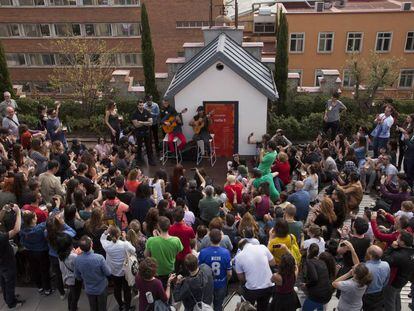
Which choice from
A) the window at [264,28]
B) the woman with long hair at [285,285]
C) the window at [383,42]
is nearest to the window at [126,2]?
the window at [264,28]

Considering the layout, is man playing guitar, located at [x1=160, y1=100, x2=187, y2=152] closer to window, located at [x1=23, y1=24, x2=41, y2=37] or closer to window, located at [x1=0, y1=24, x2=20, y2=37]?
window, located at [x1=23, y1=24, x2=41, y2=37]

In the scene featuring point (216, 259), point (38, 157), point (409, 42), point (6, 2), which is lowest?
point (216, 259)

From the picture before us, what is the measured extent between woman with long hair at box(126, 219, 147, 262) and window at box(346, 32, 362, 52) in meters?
30.7

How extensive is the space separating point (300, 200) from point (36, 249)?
5230 mm

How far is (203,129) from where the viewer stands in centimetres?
1478

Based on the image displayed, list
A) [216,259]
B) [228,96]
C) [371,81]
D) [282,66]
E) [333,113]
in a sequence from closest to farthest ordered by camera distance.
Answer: [216,259], [333,113], [228,96], [282,66], [371,81]

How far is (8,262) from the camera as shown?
25.3 feet

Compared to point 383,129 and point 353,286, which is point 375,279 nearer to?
point 353,286

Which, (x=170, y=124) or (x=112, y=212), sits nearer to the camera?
(x=112, y=212)

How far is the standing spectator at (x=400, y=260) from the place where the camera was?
7.09 metres

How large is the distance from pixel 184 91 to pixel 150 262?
955 centimetres

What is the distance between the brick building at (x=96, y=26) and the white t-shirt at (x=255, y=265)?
31.0m

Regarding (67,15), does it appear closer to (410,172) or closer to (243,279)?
(410,172)

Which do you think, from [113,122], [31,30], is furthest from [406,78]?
[31,30]
